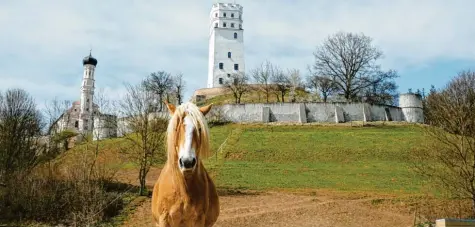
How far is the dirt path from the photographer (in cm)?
1664

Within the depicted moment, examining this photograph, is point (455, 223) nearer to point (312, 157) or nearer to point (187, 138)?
point (187, 138)

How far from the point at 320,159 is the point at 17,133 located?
2237cm

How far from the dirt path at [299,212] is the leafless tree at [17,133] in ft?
25.7

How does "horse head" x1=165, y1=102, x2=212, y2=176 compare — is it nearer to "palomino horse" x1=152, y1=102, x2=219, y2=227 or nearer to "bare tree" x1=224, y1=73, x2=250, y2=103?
"palomino horse" x1=152, y1=102, x2=219, y2=227

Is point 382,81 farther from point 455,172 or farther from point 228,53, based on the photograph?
point 455,172

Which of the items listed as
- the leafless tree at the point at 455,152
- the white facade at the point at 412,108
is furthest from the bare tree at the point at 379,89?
the leafless tree at the point at 455,152

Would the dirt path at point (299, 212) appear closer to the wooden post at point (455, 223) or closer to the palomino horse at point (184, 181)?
the wooden post at point (455, 223)

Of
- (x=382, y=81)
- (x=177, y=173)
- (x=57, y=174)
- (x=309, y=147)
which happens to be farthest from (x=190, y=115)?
(x=382, y=81)

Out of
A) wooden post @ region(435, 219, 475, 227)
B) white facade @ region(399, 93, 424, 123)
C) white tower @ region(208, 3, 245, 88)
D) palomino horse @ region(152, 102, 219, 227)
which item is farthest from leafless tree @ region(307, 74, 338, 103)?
palomino horse @ region(152, 102, 219, 227)

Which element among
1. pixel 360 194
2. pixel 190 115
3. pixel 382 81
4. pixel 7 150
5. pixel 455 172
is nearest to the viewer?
pixel 190 115

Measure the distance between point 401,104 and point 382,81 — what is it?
15.0 feet

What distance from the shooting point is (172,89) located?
248 ft

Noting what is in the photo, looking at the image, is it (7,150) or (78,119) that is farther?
(78,119)

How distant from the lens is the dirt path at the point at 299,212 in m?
16.6
